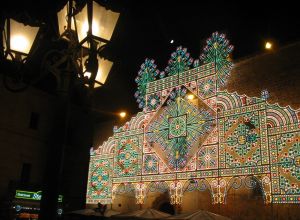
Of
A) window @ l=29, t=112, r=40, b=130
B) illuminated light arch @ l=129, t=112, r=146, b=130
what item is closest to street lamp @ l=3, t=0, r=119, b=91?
illuminated light arch @ l=129, t=112, r=146, b=130

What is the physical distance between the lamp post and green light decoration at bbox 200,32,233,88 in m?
5.48

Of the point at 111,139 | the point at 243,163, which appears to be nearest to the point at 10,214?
the point at 111,139

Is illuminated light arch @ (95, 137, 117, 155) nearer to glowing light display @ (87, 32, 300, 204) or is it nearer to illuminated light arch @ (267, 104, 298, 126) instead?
glowing light display @ (87, 32, 300, 204)

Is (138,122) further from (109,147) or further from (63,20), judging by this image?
(63,20)

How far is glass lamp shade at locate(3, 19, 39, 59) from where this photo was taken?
5363 mm

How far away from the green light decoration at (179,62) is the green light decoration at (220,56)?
61cm

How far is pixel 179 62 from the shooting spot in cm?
1159

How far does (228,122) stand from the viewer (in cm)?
979

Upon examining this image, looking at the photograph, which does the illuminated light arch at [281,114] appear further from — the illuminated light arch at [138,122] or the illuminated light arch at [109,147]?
the illuminated light arch at [109,147]

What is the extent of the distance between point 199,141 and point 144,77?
338 cm

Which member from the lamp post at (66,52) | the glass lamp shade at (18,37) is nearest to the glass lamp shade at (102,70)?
the lamp post at (66,52)

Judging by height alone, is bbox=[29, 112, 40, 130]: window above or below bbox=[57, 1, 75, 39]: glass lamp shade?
above

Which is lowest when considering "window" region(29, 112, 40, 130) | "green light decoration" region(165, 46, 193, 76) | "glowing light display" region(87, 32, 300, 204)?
"glowing light display" region(87, 32, 300, 204)

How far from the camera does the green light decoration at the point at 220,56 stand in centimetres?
1026
